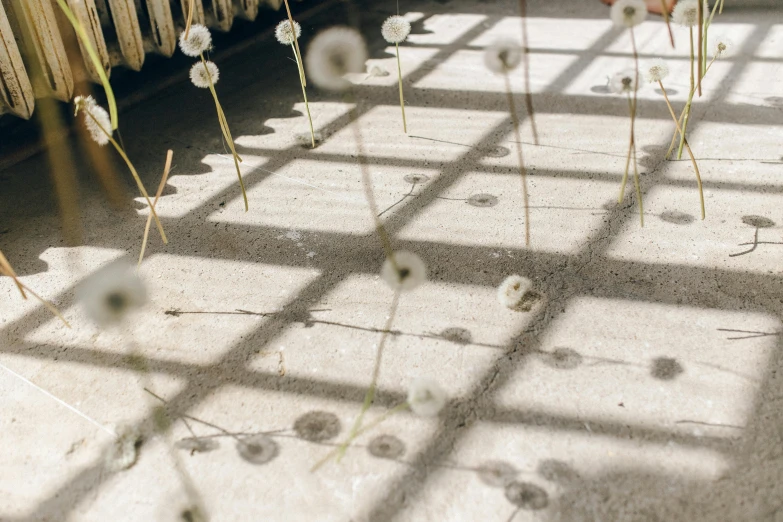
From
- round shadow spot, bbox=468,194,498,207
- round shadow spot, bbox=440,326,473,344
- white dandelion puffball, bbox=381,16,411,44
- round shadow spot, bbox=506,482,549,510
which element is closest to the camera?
round shadow spot, bbox=506,482,549,510

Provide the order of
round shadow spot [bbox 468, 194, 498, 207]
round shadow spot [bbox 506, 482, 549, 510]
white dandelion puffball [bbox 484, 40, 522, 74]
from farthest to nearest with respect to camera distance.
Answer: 1. white dandelion puffball [bbox 484, 40, 522, 74]
2. round shadow spot [bbox 468, 194, 498, 207]
3. round shadow spot [bbox 506, 482, 549, 510]

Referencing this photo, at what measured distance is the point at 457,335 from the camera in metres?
1.33

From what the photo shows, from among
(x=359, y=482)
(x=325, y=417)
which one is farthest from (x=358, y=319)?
(x=359, y=482)

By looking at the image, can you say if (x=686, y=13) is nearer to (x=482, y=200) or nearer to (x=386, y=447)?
(x=482, y=200)

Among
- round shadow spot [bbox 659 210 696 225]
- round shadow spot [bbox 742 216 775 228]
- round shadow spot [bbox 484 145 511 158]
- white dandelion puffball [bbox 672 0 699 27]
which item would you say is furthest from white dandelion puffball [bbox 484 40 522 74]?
round shadow spot [bbox 742 216 775 228]

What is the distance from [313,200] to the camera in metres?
1.84

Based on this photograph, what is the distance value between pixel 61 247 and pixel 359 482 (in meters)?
1.09

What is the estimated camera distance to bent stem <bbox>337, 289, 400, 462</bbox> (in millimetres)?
1106

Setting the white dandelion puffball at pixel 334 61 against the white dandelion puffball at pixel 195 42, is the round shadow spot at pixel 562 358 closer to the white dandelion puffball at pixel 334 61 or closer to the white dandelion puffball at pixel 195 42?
the white dandelion puffball at pixel 195 42

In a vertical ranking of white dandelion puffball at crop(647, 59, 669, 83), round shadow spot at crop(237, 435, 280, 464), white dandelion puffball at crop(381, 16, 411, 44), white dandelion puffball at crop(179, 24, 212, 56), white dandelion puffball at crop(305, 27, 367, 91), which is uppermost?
white dandelion puffball at crop(179, 24, 212, 56)

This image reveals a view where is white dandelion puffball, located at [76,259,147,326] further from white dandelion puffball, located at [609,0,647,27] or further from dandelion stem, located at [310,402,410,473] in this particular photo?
white dandelion puffball, located at [609,0,647,27]

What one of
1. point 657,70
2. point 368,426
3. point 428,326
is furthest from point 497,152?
point 368,426

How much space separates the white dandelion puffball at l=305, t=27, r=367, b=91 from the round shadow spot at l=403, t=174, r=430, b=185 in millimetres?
823

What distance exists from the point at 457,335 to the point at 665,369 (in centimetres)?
40
